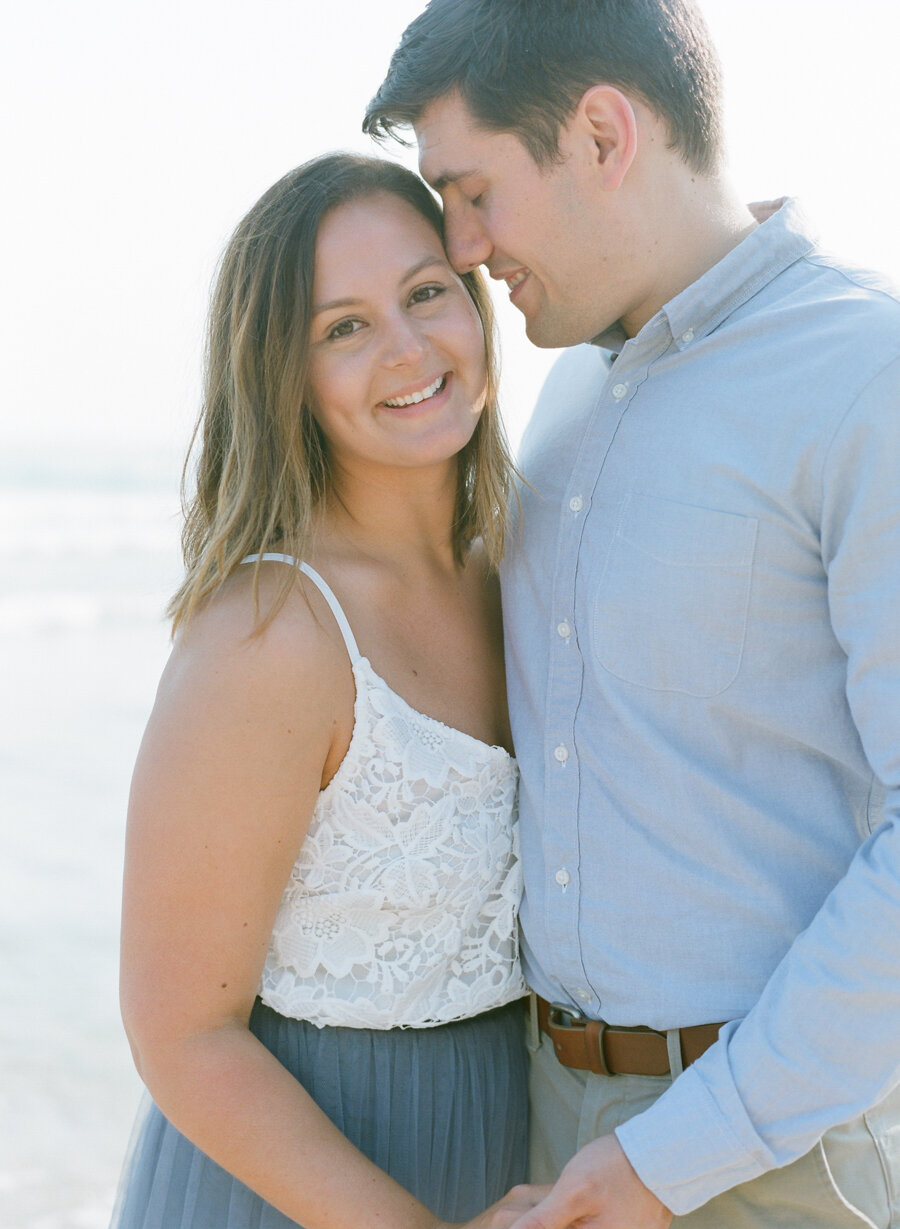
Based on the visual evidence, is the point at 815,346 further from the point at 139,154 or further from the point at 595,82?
the point at 139,154

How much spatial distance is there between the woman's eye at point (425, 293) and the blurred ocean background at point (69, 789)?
3.76 feet

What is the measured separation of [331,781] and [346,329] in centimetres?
79

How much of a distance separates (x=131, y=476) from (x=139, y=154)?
7002 millimetres

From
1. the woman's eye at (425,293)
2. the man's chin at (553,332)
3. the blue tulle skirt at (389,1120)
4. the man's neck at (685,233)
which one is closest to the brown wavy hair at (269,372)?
the woman's eye at (425,293)

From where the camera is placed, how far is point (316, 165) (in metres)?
2.20

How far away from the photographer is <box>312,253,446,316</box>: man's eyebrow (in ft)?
7.05

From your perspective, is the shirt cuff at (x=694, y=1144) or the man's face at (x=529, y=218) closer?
the shirt cuff at (x=694, y=1144)

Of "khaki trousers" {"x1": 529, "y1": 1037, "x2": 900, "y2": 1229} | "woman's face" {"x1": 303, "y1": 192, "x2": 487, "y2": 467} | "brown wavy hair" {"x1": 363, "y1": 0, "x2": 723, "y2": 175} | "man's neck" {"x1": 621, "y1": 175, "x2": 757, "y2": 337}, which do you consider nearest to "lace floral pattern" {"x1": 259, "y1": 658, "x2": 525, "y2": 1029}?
Answer: "khaki trousers" {"x1": 529, "y1": 1037, "x2": 900, "y2": 1229}

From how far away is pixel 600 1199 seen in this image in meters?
1.71

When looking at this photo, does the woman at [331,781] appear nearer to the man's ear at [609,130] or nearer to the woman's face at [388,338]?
the woman's face at [388,338]

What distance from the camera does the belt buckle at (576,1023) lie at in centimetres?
190

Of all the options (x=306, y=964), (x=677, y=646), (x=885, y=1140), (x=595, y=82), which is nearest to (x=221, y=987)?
(x=306, y=964)

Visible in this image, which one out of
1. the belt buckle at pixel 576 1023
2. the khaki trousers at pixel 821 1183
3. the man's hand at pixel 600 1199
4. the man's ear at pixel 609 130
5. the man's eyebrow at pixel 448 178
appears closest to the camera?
the man's hand at pixel 600 1199

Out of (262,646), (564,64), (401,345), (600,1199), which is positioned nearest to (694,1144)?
(600,1199)
